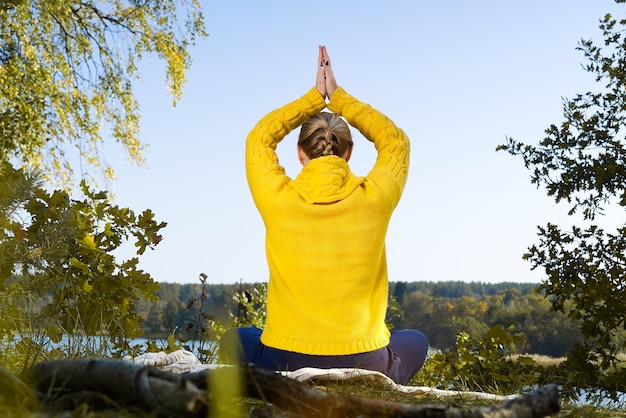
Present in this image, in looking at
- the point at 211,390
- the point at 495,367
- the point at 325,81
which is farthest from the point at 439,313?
the point at 211,390

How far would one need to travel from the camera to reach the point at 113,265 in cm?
497

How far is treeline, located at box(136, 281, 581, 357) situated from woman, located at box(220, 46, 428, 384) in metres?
1.06

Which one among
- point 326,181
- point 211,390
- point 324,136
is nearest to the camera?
point 211,390

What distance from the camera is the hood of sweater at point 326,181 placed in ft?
10.9

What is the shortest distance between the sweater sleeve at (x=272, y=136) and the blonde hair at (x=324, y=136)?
3.7 inches

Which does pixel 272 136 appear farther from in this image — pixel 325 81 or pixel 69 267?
pixel 69 267

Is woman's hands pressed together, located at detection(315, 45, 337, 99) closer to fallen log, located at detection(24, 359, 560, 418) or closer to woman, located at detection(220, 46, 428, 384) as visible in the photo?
woman, located at detection(220, 46, 428, 384)

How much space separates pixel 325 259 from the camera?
3.37 metres

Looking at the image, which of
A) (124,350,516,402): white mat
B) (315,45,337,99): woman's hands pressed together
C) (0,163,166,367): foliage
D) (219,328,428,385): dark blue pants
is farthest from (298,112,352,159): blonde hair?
(0,163,166,367): foliage

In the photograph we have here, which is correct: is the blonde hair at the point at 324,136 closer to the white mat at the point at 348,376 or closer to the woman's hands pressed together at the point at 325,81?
the woman's hands pressed together at the point at 325,81

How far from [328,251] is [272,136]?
0.72 meters

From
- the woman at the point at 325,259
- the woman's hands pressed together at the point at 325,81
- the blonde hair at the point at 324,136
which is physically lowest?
the woman at the point at 325,259

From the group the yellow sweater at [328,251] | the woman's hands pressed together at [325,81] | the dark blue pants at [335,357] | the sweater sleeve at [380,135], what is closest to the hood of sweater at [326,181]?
the yellow sweater at [328,251]

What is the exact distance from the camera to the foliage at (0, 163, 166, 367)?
4.54 m
